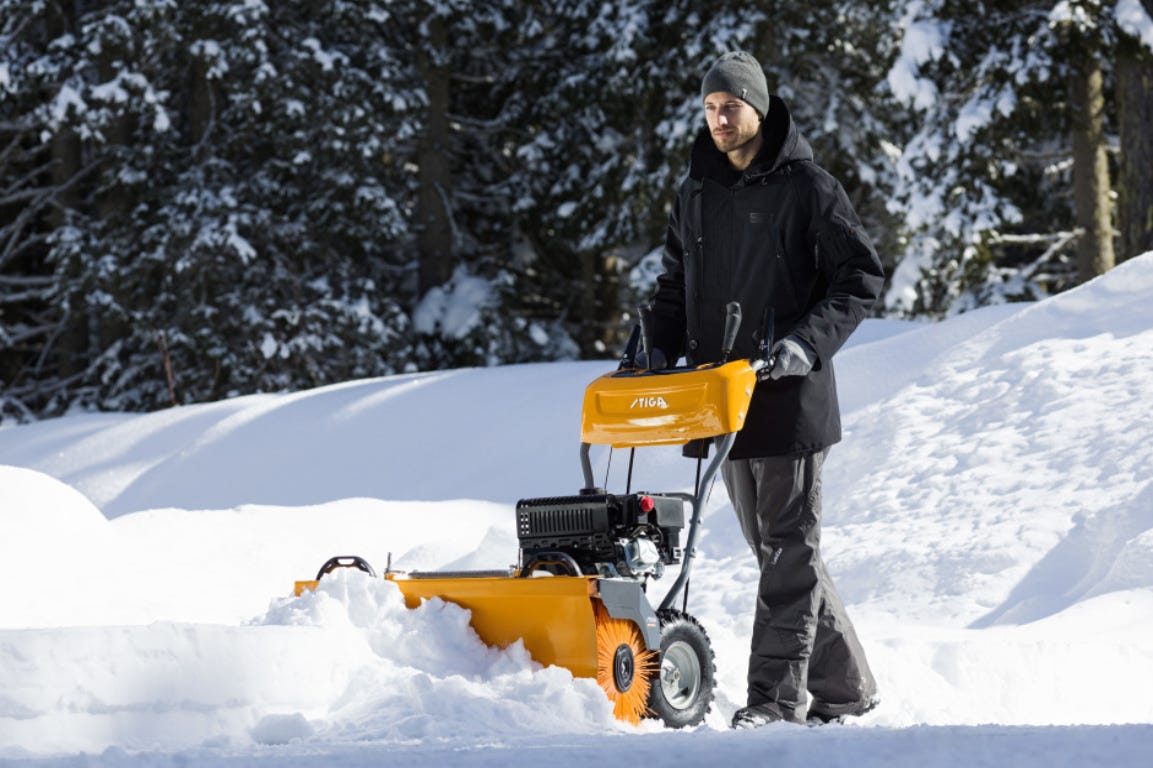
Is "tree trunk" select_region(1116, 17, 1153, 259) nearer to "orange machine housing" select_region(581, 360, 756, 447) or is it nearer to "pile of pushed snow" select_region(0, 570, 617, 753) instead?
"orange machine housing" select_region(581, 360, 756, 447)

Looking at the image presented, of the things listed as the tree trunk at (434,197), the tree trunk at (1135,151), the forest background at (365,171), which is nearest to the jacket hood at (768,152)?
the tree trunk at (1135,151)

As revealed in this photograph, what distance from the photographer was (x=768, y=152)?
4.09 meters

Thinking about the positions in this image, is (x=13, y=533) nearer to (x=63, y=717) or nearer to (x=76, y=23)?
(x=63, y=717)

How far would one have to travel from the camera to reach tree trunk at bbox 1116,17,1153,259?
1282cm

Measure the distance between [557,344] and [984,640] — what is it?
49.4ft

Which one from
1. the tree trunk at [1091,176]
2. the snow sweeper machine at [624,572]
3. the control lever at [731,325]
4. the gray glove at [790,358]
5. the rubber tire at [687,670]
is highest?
the tree trunk at [1091,176]

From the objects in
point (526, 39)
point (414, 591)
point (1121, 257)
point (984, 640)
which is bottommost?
point (984, 640)

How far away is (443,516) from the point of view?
856 cm

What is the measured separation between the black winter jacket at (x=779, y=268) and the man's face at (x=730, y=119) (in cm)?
7

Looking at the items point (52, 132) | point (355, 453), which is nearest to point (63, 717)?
point (355, 453)

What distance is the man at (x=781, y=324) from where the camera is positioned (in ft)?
13.0

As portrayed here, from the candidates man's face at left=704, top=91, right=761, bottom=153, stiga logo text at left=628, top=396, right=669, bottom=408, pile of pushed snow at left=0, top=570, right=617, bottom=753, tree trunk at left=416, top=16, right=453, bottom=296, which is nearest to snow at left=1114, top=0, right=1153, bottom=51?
tree trunk at left=416, top=16, right=453, bottom=296

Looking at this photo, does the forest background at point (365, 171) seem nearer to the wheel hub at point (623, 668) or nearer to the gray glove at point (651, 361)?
the gray glove at point (651, 361)

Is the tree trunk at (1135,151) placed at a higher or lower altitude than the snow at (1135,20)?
lower
